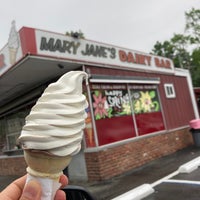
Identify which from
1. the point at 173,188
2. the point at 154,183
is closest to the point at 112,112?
the point at 154,183

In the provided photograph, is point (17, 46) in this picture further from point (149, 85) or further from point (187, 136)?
point (187, 136)

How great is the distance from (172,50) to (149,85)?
144 ft

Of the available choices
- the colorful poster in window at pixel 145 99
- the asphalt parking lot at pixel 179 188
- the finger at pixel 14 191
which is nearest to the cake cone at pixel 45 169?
the finger at pixel 14 191

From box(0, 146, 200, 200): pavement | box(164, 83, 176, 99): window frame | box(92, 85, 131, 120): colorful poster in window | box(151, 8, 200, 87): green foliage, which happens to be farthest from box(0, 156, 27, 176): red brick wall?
box(151, 8, 200, 87): green foliage

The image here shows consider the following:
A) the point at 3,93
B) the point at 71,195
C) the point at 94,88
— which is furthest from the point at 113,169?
the point at 71,195

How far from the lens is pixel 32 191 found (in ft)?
5.81

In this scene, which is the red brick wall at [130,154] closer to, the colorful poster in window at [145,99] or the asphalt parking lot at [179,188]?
the colorful poster in window at [145,99]

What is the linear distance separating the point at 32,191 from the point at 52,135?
0.39 m

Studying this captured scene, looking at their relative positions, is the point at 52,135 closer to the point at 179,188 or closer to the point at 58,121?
the point at 58,121

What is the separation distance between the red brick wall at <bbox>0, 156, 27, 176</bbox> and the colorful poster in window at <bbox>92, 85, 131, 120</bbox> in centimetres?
409

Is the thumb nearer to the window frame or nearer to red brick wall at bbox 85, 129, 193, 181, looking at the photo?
red brick wall at bbox 85, 129, 193, 181

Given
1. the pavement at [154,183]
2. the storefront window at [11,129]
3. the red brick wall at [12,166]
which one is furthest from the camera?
the storefront window at [11,129]

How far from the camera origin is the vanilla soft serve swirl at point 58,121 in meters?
1.88

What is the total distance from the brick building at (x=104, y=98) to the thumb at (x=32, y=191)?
528cm
